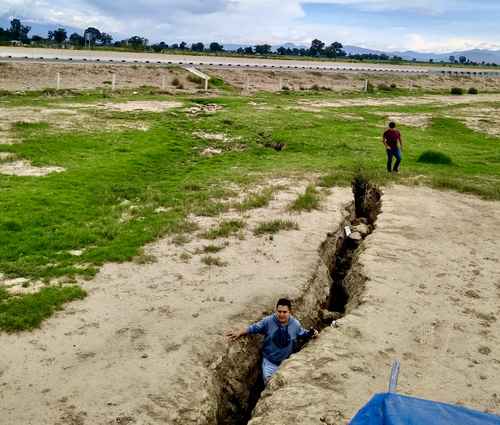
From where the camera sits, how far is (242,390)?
34.0ft

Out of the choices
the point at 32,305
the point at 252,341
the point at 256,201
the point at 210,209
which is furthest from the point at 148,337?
the point at 256,201

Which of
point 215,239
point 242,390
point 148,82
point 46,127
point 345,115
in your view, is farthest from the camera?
point 148,82

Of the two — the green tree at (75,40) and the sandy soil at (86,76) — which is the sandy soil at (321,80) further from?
the green tree at (75,40)

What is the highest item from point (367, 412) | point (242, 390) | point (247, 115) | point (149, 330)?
point (247, 115)

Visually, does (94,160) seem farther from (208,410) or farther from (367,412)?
(367,412)

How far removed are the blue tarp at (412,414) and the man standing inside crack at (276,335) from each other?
3.79 metres

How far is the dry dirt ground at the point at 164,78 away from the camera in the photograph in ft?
150

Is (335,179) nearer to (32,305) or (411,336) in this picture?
(411,336)

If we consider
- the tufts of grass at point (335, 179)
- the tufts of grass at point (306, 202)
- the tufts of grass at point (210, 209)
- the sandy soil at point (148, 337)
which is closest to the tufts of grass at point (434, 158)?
the tufts of grass at point (335, 179)

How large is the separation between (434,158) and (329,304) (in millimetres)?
15819

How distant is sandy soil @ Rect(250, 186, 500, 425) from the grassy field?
4.67 metres

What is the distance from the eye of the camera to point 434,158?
27172mm

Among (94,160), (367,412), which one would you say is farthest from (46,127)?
(367,412)

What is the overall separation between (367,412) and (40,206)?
13.1 m
